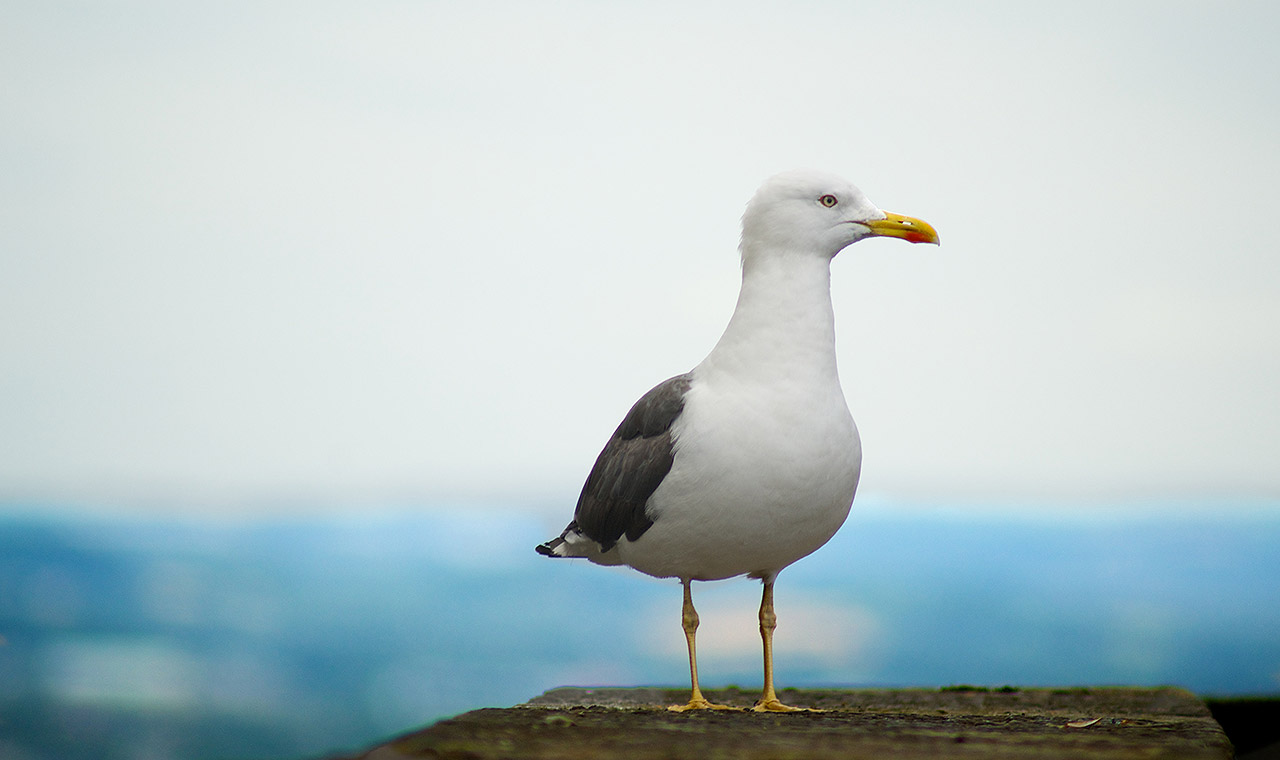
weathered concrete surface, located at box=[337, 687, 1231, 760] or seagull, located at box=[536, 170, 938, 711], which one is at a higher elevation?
seagull, located at box=[536, 170, 938, 711]

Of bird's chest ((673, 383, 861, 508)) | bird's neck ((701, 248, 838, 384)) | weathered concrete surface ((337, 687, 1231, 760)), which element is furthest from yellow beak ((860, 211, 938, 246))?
weathered concrete surface ((337, 687, 1231, 760))

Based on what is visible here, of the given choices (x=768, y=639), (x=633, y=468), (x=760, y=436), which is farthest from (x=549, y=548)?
(x=760, y=436)

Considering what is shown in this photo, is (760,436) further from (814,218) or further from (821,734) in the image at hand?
(821,734)

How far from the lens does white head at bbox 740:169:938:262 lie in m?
4.77

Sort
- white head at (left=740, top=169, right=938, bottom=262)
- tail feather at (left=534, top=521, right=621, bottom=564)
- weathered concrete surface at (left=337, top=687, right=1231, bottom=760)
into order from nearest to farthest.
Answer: weathered concrete surface at (left=337, top=687, right=1231, bottom=760) → white head at (left=740, top=169, right=938, bottom=262) → tail feather at (left=534, top=521, right=621, bottom=564)

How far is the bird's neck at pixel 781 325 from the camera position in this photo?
4625mm

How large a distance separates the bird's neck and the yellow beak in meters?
0.26

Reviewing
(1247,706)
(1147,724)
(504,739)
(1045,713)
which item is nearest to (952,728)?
(1147,724)

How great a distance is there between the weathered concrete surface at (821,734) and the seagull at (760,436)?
51cm

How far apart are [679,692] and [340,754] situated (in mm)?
3396

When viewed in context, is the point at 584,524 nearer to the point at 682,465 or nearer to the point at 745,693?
the point at 682,465

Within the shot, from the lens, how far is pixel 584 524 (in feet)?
16.6

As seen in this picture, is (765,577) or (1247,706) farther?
(1247,706)

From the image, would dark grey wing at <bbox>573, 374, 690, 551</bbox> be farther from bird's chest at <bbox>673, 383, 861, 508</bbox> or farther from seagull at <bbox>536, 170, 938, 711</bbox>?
bird's chest at <bbox>673, 383, 861, 508</bbox>
